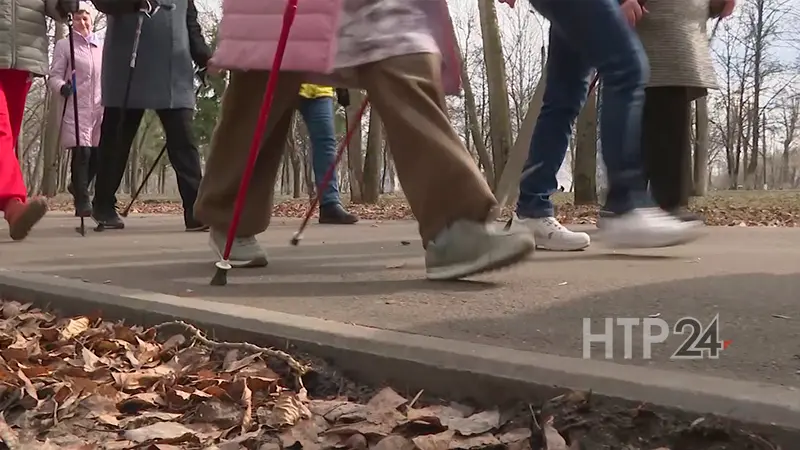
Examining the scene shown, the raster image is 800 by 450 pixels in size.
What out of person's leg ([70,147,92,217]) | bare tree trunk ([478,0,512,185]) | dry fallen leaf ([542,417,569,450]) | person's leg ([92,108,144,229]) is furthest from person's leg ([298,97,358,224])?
bare tree trunk ([478,0,512,185])

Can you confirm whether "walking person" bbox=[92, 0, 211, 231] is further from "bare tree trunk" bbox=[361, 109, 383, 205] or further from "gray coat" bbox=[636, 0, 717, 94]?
"bare tree trunk" bbox=[361, 109, 383, 205]

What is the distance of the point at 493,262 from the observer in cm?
308

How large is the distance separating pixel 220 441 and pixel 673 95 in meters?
3.55

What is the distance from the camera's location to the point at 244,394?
1.99 meters

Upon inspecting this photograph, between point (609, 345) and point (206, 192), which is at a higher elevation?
point (206, 192)

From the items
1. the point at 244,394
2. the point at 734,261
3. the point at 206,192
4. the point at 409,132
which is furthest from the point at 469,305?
the point at 734,261

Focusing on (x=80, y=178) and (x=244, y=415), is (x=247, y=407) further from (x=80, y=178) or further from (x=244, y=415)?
(x=80, y=178)

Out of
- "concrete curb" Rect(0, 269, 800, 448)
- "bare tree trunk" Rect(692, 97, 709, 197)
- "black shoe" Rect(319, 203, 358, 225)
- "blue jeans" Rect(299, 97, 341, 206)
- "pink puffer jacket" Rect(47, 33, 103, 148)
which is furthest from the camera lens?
"bare tree trunk" Rect(692, 97, 709, 197)

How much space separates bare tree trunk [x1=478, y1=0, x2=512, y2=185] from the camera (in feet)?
49.2

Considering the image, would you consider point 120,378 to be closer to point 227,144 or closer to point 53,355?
point 53,355

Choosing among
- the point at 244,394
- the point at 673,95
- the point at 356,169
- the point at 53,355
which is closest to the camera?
the point at 244,394

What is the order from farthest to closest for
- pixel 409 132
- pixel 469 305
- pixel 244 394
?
pixel 409 132, pixel 469 305, pixel 244 394

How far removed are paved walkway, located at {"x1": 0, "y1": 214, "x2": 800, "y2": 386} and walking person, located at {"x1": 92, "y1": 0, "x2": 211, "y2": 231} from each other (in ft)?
4.54

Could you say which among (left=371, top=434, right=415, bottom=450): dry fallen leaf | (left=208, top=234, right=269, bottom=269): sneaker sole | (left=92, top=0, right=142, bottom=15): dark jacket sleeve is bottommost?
(left=371, top=434, right=415, bottom=450): dry fallen leaf
